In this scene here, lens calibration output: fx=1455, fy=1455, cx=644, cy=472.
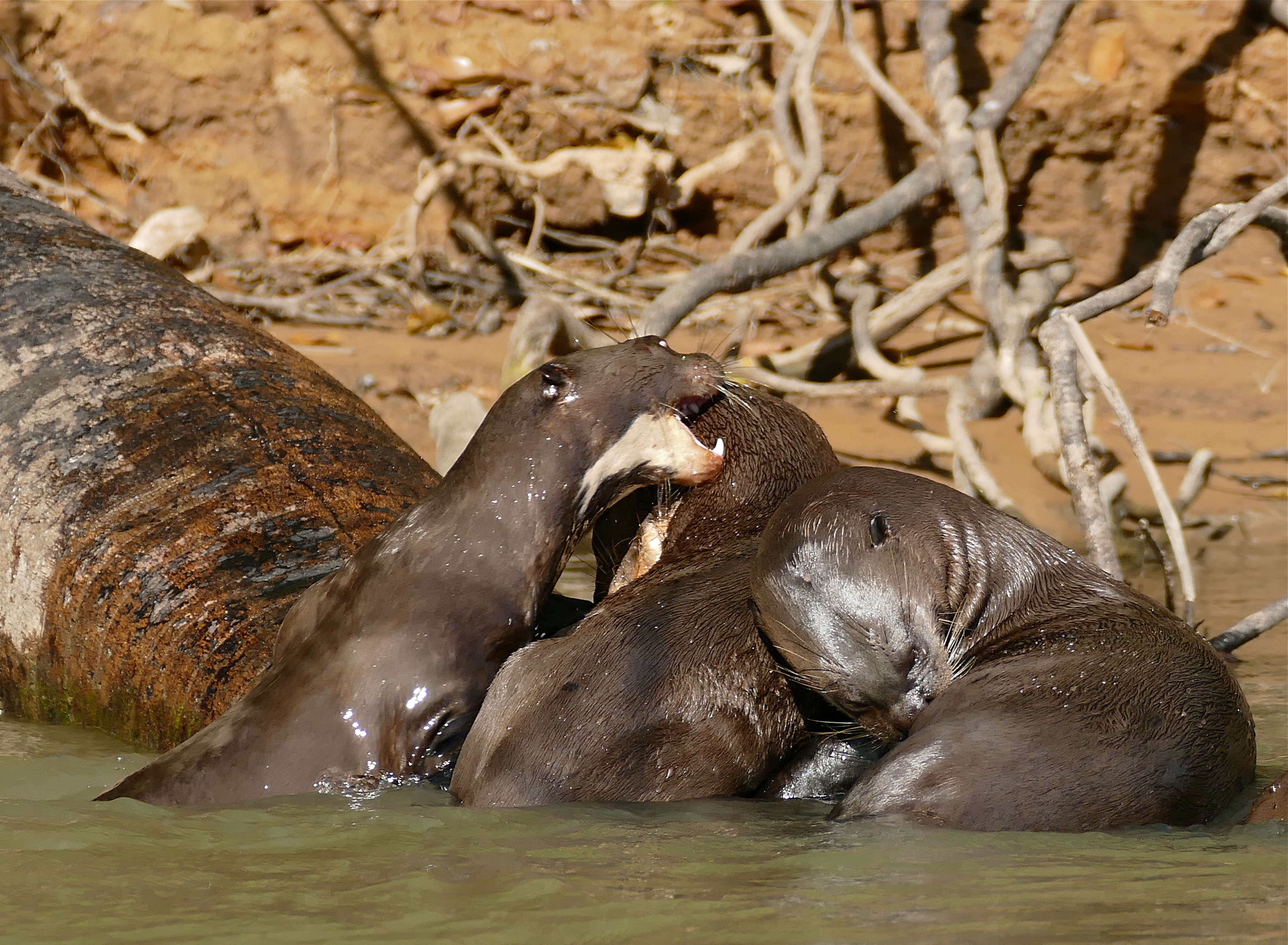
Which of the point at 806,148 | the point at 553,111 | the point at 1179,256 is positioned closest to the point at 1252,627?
the point at 1179,256

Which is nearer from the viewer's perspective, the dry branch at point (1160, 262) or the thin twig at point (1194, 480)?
the dry branch at point (1160, 262)

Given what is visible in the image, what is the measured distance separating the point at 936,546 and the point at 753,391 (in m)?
0.69

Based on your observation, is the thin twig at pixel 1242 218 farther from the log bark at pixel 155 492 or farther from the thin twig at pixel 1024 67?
the thin twig at pixel 1024 67

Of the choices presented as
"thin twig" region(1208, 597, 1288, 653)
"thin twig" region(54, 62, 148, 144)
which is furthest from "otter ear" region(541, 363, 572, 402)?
"thin twig" region(54, 62, 148, 144)

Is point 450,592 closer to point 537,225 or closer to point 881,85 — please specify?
point 881,85

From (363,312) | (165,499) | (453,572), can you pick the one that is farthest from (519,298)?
(453,572)

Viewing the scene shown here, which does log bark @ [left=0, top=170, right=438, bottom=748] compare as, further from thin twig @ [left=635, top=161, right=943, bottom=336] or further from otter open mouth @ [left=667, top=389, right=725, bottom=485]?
thin twig @ [left=635, top=161, right=943, bottom=336]

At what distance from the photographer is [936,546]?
259 cm

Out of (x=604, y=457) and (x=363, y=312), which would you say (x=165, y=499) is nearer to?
(x=604, y=457)

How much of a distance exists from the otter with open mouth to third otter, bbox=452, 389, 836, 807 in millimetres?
115

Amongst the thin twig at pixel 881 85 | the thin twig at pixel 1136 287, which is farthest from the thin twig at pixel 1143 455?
the thin twig at pixel 881 85

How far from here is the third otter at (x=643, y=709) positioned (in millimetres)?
2381

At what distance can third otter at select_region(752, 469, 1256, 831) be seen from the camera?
218 centimetres

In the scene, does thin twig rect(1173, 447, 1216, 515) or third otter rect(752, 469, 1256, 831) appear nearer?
third otter rect(752, 469, 1256, 831)
